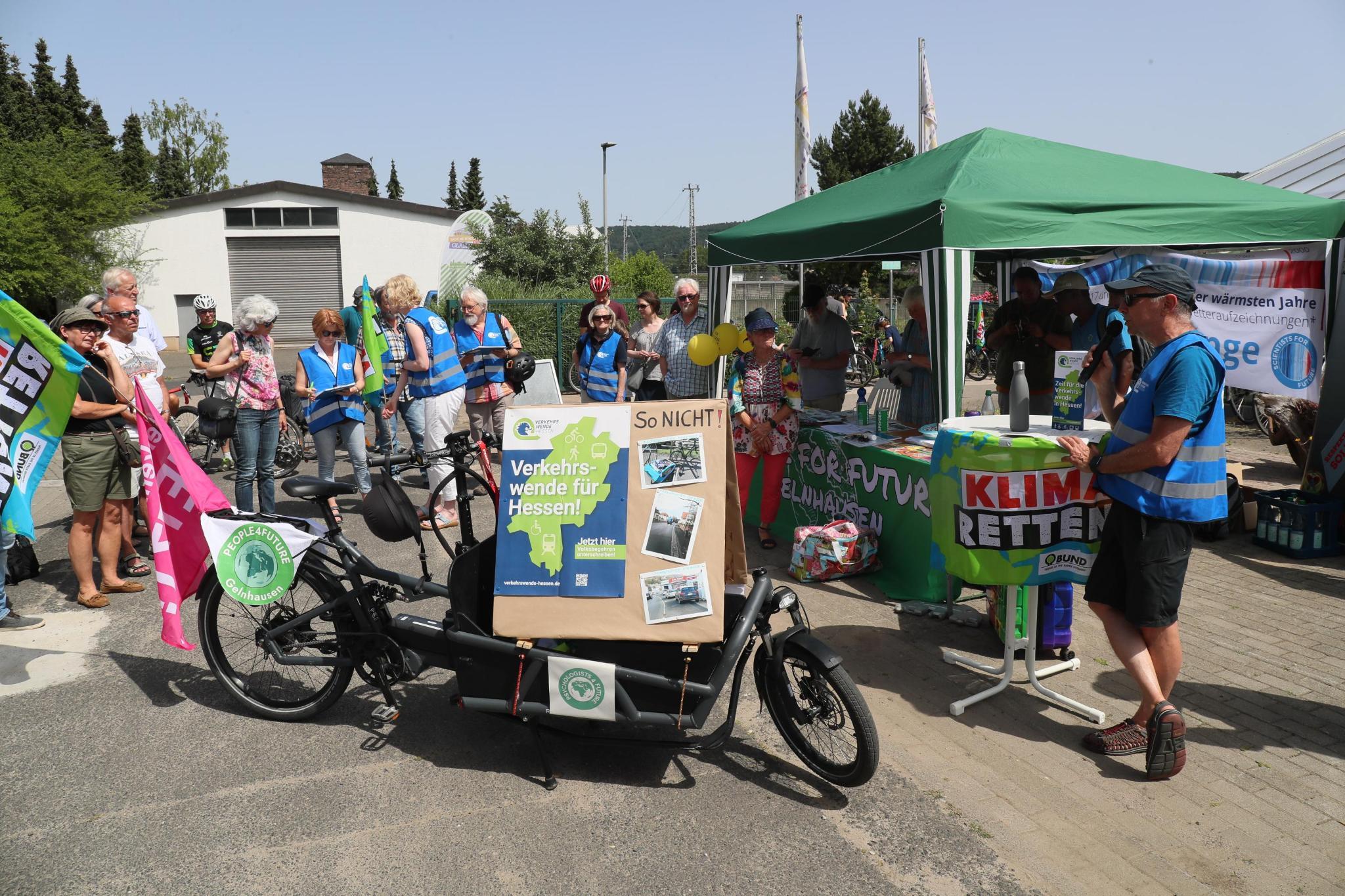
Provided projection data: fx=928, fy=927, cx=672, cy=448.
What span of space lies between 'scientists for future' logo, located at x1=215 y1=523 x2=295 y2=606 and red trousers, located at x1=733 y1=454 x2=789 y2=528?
356 cm

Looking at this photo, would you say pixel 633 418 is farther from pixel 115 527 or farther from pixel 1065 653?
pixel 115 527

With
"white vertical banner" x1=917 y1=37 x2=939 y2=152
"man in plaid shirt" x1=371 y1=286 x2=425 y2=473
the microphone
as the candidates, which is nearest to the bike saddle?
the microphone

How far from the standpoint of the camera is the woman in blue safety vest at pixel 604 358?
8125 millimetres

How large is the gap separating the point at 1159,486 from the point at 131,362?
20.4 feet

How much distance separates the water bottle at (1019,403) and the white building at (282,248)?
109 ft

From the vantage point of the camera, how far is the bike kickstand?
142 inches

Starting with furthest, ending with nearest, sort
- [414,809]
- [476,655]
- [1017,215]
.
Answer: [1017,215] → [476,655] → [414,809]

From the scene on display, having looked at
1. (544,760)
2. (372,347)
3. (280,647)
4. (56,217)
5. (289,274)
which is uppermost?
(56,217)

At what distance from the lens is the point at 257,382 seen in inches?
258

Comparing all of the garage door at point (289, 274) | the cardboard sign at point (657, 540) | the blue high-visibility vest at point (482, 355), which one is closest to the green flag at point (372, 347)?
the blue high-visibility vest at point (482, 355)

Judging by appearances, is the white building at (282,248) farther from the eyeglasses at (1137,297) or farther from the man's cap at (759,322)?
the eyeglasses at (1137,297)

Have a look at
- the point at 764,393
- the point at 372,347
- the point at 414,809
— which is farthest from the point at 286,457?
the point at 414,809

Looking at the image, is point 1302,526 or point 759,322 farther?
point 759,322

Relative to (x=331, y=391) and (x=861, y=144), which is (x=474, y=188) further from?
(x=331, y=391)
